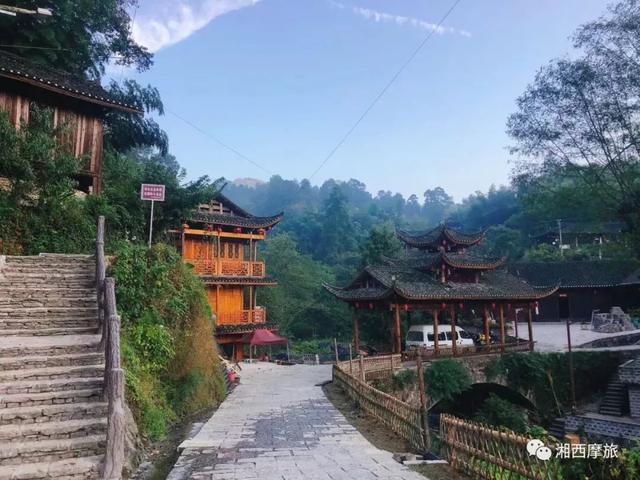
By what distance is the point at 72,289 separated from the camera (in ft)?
31.2

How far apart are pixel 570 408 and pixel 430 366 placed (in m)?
7.20

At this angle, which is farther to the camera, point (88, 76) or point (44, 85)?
point (88, 76)

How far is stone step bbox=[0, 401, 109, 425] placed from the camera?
18.6ft

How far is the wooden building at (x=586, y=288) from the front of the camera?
34.3 metres

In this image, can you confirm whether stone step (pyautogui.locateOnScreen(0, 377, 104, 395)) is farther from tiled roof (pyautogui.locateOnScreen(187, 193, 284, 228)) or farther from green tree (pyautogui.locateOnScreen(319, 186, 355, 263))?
green tree (pyautogui.locateOnScreen(319, 186, 355, 263))

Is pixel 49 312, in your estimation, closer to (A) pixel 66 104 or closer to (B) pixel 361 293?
(A) pixel 66 104

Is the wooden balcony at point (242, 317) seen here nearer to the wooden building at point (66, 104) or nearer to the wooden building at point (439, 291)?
the wooden building at point (439, 291)

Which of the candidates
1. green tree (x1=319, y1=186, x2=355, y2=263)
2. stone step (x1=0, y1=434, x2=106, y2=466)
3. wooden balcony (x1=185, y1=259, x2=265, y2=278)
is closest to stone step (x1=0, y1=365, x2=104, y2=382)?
stone step (x1=0, y1=434, x2=106, y2=466)

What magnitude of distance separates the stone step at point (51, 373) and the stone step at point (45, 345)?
39 cm

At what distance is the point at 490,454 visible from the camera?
263 inches

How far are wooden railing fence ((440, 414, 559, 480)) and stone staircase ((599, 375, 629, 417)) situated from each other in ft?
49.0

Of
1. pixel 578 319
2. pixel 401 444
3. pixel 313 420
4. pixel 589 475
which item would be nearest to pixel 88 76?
pixel 313 420

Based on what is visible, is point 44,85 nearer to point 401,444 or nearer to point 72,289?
point 72,289

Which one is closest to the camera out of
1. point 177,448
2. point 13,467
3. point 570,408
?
point 13,467
